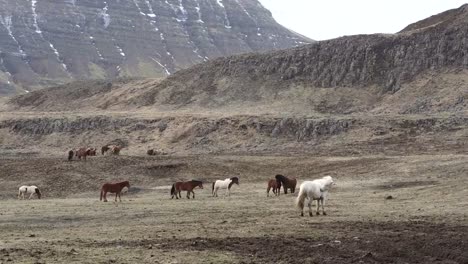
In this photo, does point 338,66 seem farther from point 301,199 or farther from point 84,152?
point 301,199

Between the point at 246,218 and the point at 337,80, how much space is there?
2390 inches

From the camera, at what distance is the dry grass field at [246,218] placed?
15.4 m

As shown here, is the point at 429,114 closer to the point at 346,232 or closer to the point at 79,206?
the point at 79,206

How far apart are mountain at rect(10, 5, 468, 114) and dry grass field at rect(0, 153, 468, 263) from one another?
28.9 meters

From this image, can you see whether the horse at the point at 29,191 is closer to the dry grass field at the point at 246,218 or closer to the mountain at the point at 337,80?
the dry grass field at the point at 246,218

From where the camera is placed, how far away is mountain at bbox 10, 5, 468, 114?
2832 inches

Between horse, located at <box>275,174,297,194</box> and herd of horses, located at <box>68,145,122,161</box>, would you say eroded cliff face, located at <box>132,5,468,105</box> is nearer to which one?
herd of horses, located at <box>68,145,122,161</box>

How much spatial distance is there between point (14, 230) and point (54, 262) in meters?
7.43

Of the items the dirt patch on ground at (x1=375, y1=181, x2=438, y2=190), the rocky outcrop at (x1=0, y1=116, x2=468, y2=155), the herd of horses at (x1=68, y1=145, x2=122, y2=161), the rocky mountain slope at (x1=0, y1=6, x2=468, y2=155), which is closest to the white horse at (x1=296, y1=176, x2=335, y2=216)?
the dirt patch on ground at (x1=375, y1=181, x2=438, y2=190)

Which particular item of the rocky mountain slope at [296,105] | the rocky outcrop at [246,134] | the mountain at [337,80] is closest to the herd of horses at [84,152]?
the rocky outcrop at [246,134]

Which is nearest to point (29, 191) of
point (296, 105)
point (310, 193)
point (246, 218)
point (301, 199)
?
point (246, 218)

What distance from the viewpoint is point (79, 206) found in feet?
96.2

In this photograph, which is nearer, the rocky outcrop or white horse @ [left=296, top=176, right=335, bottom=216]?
white horse @ [left=296, top=176, right=335, bottom=216]

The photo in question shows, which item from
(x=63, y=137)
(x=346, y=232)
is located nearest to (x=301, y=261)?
(x=346, y=232)
